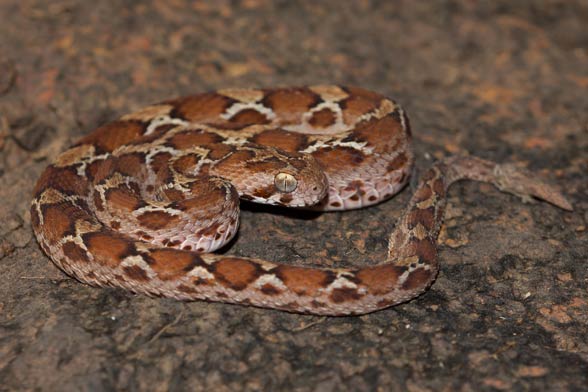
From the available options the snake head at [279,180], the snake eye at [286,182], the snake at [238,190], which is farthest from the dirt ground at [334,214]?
the snake eye at [286,182]

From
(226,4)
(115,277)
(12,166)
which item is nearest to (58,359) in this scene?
(115,277)

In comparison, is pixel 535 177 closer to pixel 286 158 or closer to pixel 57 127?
pixel 286 158

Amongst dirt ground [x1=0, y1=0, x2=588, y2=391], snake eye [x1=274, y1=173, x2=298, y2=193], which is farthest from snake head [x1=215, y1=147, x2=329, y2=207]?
dirt ground [x1=0, y1=0, x2=588, y2=391]

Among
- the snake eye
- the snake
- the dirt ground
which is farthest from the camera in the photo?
the snake eye

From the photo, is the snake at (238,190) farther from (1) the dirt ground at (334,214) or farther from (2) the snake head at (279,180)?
(1) the dirt ground at (334,214)

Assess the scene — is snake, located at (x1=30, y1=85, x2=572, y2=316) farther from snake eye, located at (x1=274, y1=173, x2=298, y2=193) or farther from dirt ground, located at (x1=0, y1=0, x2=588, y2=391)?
dirt ground, located at (x1=0, y1=0, x2=588, y2=391)

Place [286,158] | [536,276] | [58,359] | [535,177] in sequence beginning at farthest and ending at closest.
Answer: [535,177], [286,158], [536,276], [58,359]

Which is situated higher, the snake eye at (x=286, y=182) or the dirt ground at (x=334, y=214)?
the snake eye at (x=286, y=182)
